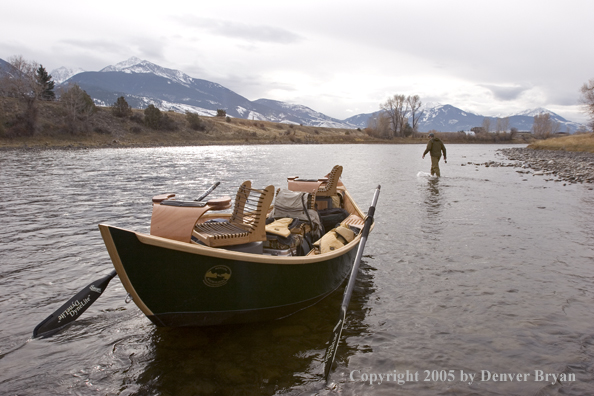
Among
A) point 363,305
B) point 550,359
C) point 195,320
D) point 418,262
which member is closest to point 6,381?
point 195,320

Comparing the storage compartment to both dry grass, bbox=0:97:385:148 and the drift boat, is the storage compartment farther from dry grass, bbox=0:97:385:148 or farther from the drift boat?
dry grass, bbox=0:97:385:148

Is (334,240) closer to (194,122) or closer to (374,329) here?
(374,329)

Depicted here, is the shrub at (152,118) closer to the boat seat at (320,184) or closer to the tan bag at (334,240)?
the boat seat at (320,184)

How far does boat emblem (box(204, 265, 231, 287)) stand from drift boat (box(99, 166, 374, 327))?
0.04 feet

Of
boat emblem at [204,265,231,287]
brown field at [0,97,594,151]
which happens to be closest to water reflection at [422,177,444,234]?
boat emblem at [204,265,231,287]

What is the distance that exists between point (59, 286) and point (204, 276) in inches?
156

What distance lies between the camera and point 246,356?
4.62m

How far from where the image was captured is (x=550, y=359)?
4.62 m

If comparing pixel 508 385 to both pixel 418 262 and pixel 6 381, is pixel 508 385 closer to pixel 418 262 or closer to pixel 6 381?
pixel 418 262

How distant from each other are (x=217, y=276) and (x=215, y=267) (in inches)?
5.4

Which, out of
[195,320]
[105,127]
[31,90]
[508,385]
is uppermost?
[31,90]

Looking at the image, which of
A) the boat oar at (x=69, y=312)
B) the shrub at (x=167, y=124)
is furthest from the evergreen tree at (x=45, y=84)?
the boat oar at (x=69, y=312)

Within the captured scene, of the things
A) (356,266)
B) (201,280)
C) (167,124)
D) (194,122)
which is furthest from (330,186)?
(194,122)

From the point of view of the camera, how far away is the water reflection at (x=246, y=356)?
13.4 ft
